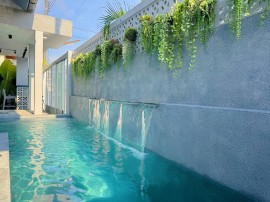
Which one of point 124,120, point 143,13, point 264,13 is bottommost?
point 124,120

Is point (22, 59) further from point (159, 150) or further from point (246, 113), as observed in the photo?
point (246, 113)

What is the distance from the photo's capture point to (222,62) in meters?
3.33

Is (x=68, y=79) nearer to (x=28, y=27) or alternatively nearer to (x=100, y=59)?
(x=28, y=27)

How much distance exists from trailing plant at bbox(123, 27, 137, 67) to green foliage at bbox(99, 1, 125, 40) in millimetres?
1842

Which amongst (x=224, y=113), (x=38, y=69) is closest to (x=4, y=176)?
(x=224, y=113)

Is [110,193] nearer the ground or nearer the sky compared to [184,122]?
nearer the ground

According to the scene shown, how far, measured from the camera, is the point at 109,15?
7.52 meters

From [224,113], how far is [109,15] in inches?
222

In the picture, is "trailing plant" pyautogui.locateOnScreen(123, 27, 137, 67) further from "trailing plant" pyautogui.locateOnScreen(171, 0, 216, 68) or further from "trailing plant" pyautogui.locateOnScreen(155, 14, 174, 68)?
"trailing plant" pyautogui.locateOnScreen(171, 0, 216, 68)

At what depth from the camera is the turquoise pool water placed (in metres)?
2.88

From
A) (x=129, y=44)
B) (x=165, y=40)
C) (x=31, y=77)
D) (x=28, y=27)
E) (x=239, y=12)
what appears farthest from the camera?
(x=31, y=77)

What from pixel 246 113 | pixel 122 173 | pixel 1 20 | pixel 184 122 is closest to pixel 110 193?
pixel 122 173

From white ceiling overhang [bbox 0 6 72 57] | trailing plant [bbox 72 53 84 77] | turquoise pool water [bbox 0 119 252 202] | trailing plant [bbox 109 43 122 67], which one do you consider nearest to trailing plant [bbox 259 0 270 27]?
turquoise pool water [bbox 0 119 252 202]

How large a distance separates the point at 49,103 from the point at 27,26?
22.0ft
